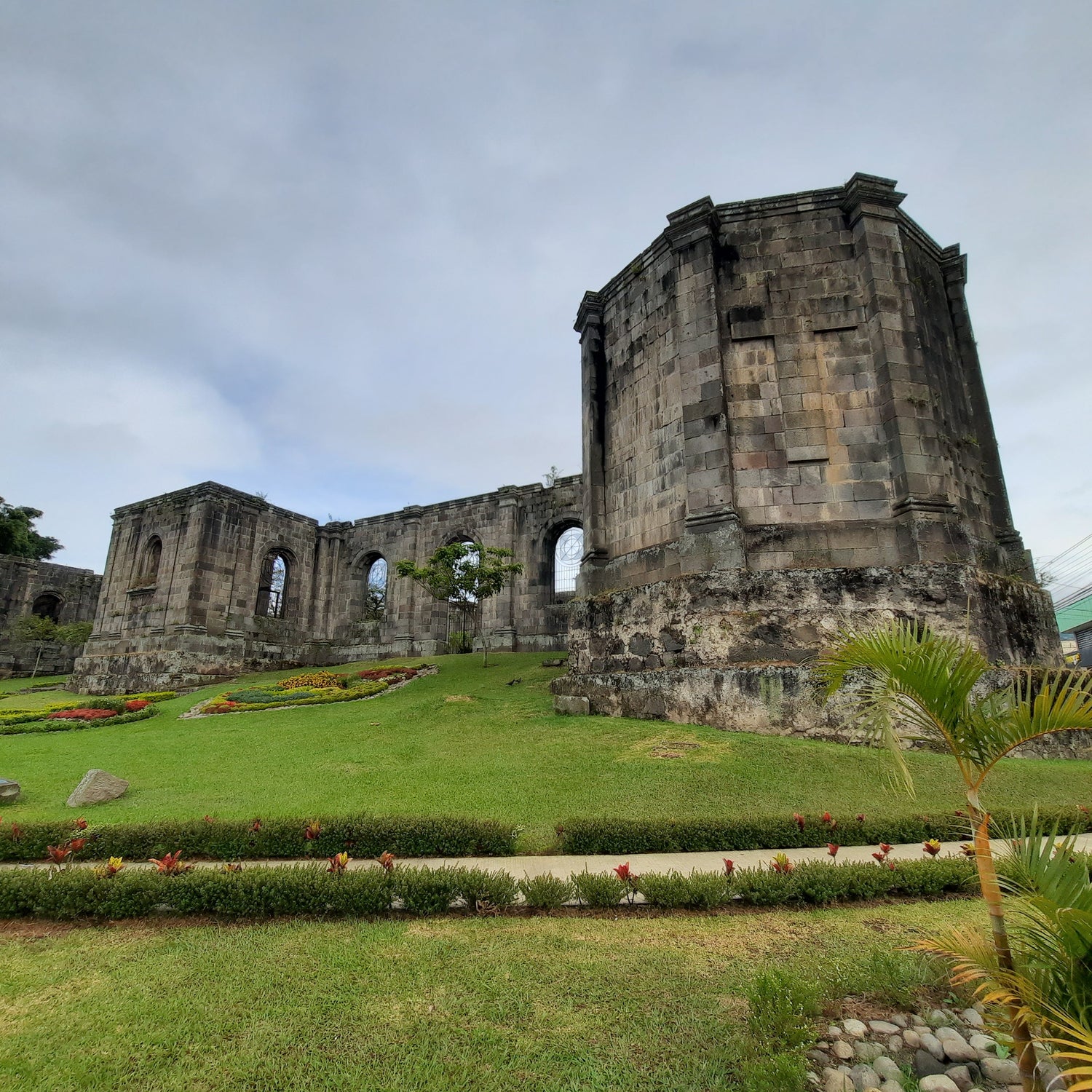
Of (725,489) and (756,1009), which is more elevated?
(725,489)

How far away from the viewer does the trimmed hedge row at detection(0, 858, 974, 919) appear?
438 centimetres

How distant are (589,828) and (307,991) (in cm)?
303

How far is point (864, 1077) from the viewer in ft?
8.74

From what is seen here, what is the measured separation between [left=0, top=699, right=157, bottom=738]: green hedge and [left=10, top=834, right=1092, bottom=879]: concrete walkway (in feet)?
32.1

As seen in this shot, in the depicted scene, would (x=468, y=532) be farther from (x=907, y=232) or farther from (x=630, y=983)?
(x=630, y=983)

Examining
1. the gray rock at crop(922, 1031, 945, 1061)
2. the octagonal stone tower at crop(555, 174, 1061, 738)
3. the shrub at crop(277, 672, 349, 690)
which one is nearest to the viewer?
the gray rock at crop(922, 1031, 945, 1061)

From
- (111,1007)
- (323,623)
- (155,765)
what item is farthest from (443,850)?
(323,623)

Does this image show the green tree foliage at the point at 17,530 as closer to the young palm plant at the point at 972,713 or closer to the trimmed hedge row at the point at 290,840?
the trimmed hedge row at the point at 290,840

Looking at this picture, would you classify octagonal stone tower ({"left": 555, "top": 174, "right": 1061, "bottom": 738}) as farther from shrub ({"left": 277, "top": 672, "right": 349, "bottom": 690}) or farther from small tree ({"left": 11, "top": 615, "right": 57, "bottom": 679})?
small tree ({"left": 11, "top": 615, "right": 57, "bottom": 679})

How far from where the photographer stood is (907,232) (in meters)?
12.2

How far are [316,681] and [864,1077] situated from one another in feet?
58.5

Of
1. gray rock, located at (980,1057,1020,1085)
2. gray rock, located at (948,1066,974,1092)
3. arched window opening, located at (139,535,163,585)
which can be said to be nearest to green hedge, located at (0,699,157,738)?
arched window opening, located at (139,535,163,585)

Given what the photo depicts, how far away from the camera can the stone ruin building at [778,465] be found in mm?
9758

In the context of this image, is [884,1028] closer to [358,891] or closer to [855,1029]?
[855,1029]
